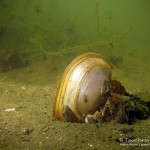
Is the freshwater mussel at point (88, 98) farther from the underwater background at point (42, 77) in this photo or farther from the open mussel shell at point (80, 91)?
the underwater background at point (42, 77)

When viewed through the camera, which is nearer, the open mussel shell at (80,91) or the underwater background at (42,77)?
the underwater background at (42,77)

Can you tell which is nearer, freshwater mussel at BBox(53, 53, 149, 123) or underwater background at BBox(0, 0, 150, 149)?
underwater background at BBox(0, 0, 150, 149)

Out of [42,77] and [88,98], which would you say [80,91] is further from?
[42,77]

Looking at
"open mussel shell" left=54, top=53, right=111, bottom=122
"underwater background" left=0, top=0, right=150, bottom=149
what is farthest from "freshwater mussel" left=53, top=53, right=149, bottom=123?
"underwater background" left=0, top=0, right=150, bottom=149

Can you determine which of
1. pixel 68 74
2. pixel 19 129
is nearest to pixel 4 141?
pixel 19 129

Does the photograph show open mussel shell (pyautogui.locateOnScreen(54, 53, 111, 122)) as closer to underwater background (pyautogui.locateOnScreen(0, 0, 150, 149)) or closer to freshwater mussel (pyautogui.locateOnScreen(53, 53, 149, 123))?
freshwater mussel (pyautogui.locateOnScreen(53, 53, 149, 123))

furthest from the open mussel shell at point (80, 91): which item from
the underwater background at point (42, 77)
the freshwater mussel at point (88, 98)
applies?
the underwater background at point (42, 77)

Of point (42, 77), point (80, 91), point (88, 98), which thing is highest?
point (80, 91)

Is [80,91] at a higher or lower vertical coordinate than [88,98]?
higher

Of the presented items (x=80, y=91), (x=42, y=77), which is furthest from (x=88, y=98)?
(x=42, y=77)
